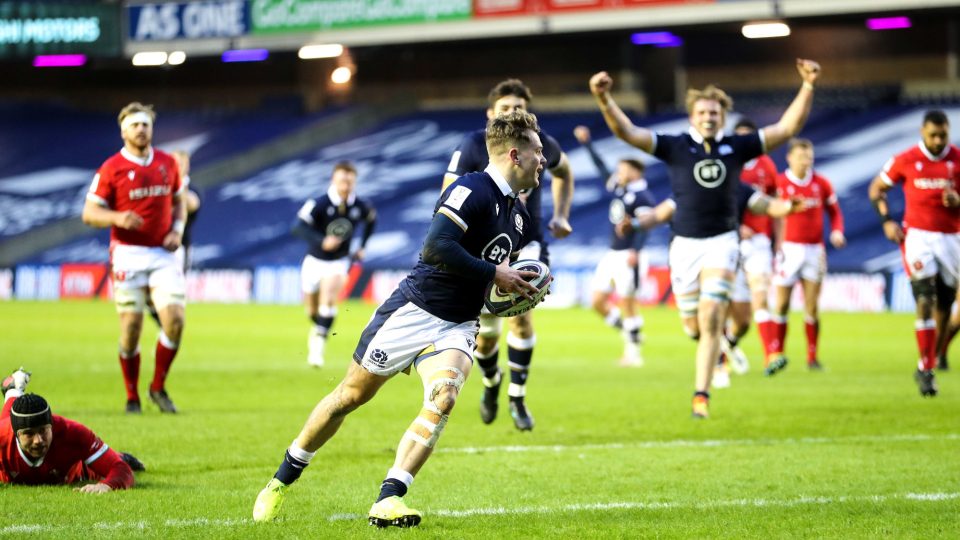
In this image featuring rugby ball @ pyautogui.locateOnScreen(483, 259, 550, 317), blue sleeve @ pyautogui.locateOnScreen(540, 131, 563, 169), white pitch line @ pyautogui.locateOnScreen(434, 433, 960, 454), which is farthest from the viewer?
blue sleeve @ pyautogui.locateOnScreen(540, 131, 563, 169)

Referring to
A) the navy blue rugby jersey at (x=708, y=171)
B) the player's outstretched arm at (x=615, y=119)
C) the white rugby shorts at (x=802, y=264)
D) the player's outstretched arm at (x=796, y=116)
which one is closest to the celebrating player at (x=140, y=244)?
the player's outstretched arm at (x=615, y=119)

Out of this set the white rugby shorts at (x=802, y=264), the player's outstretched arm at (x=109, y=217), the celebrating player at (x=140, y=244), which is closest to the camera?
the player's outstretched arm at (x=109, y=217)

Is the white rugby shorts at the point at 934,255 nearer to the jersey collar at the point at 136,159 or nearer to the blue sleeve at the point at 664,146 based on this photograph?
the blue sleeve at the point at 664,146

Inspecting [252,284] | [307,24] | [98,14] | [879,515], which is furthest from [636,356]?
[98,14]

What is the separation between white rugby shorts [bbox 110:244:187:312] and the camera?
37.9 feet

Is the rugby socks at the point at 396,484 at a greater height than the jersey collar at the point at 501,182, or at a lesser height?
lesser

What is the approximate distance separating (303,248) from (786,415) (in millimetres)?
25686

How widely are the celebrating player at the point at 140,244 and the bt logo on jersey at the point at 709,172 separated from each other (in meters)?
4.44

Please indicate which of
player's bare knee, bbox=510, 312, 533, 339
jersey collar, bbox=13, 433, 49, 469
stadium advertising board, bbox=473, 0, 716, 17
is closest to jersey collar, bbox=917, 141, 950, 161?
player's bare knee, bbox=510, 312, 533, 339

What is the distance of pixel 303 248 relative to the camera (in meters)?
36.0

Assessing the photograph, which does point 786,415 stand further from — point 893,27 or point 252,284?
point 893,27

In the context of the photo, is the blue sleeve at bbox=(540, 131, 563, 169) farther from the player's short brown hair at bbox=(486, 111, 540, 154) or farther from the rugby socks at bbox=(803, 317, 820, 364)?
the rugby socks at bbox=(803, 317, 820, 364)

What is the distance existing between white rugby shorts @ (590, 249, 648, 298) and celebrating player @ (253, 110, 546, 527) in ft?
35.0

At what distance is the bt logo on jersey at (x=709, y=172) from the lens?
11305 millimetres
